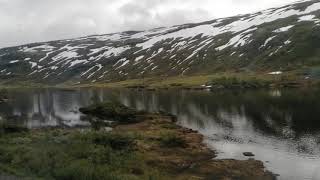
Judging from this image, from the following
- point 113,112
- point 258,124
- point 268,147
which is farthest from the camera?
point 113,112

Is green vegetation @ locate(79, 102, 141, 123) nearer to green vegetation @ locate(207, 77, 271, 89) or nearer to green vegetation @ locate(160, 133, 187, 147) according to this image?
green vegetation @ locate(160, 133, 187, 147)

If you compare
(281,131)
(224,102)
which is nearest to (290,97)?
(224,102)

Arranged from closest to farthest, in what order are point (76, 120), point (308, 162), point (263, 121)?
point (308, 162)
point (263, 121)
point (76, 120)

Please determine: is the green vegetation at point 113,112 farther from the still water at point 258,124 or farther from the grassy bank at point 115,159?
the grassy bank at point 115,159

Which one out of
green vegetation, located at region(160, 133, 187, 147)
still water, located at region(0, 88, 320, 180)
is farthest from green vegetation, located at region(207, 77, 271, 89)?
green vegetation, located at region(160, 133, 187, 147)

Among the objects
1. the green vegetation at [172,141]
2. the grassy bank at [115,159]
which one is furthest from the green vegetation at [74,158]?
the green vegetation at [172,141]

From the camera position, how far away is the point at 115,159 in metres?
→ 47.3

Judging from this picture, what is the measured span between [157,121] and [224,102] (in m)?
37.4

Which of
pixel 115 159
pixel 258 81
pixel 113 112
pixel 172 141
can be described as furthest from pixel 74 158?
pixel 258 81

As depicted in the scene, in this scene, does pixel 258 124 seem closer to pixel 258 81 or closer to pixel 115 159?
pixel 115 159

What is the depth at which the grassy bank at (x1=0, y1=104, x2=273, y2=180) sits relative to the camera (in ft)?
123

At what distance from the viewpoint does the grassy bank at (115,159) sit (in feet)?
123

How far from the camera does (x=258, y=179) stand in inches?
1762

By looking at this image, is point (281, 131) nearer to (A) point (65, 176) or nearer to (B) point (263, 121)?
(B) point (263, 121)
